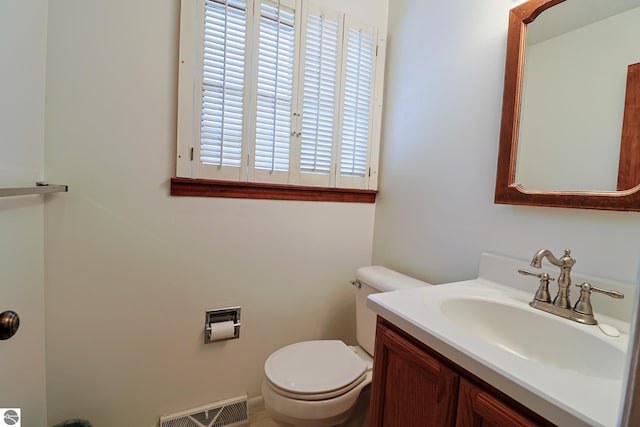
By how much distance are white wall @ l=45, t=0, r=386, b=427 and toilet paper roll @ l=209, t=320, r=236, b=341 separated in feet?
0.21

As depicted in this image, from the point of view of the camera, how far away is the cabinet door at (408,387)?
688mm

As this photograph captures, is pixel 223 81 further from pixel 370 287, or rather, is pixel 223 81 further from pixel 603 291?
pixel 603 291

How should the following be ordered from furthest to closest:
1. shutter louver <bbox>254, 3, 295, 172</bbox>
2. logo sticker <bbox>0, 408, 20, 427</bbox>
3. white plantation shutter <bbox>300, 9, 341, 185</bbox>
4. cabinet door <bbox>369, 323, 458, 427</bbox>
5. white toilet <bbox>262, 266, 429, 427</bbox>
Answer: white plantation shutter <bbox>300, 9, 341, 185</bbox> → shutter louver <bbox>254, 3, 295, 172</bbox> → white toilet <bbox>262, 266, 429, 427</bbox> → logo sticker <bbox>0, 408, 20, 427</bbox> → cabinet door <bbox>369, 323, 458, 427</bbox>

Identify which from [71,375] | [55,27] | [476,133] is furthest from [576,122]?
[71,375]

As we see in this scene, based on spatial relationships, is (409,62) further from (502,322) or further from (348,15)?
(502,322)

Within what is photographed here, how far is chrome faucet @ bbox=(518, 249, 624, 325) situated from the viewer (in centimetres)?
78

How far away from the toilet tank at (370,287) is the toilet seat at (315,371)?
0.11m

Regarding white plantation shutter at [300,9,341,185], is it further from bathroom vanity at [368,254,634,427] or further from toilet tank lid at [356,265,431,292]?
bathroom vanity at [368,254,634,427]

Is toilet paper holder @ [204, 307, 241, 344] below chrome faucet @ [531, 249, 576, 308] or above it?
below

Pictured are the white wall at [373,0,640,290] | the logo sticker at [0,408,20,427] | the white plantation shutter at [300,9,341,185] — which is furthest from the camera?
the white plantation shutter at [300,9,341,185]

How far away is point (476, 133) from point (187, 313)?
1530mm

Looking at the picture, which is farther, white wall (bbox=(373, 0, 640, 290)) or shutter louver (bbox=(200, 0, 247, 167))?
shutter louver (bbox=(200, 0, 247, 167))

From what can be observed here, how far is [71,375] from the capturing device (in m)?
1.22

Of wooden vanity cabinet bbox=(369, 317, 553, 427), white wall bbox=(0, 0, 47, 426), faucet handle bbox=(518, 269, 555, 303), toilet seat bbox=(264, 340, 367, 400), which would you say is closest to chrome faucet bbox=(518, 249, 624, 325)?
faucet handle bbox=(518, 269, 555, 303)
